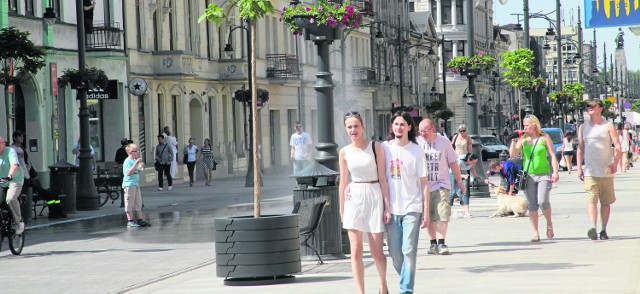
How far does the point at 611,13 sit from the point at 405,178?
3710 mm

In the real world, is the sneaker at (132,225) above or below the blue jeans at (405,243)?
below

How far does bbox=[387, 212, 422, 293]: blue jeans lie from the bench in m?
3.48

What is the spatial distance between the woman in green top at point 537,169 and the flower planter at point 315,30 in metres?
2.80

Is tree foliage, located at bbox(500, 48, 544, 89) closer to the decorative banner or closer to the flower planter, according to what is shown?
the flower planter

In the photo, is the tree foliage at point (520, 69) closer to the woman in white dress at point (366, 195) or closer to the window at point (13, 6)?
the window at point (13, 6)

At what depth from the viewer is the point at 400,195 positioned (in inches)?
456

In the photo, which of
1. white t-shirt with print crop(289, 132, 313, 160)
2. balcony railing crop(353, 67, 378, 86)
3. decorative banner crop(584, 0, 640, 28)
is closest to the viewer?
decorative banner crop(584, 0, 640, 28)

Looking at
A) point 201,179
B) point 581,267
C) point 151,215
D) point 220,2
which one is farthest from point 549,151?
point 220,2

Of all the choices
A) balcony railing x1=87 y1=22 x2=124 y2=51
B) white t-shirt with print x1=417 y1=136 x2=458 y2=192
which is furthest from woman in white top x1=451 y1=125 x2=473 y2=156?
balcony railing x1=87 y1=22 x2=124 y2=51

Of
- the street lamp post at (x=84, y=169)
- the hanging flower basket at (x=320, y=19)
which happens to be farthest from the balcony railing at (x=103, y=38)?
the hanging flower basket at (x=320, y=19)

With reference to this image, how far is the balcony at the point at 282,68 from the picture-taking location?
196ft

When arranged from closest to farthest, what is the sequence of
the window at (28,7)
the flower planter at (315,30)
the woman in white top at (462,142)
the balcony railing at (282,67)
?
the flower planter at (315,30) < the woman in white top at (462,142) < the window at (28,7) < the balcony railing at (282,67)

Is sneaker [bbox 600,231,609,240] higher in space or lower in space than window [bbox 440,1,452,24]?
lower

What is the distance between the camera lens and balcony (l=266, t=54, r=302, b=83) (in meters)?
59.8
